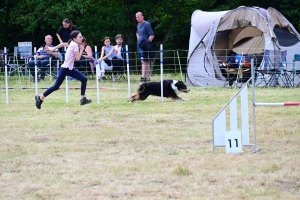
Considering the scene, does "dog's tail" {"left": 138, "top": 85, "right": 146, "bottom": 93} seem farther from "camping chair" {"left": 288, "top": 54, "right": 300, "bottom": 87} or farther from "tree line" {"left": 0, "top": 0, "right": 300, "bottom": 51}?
"tree line" {"left": 0, "top": 0, "right": 300, "bottom": 51}

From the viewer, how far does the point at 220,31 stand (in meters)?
18.9

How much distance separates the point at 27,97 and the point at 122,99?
2.26 m

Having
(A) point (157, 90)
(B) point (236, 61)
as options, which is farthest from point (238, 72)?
(A) point (157, 90)

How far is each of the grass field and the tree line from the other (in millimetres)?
15285

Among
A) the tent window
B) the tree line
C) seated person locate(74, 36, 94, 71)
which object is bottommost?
seated person locate(74, 36, 94, 71)

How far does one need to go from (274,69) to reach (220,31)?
2.49m

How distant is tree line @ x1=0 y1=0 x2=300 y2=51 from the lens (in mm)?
27469

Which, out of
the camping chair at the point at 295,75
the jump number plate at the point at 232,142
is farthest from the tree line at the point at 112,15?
the jump number plate at the point at 232,142

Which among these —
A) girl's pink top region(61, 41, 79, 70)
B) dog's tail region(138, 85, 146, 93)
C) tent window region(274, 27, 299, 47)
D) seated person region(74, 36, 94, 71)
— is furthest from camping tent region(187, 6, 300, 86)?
girl's pink top region(61, 41, 79, 70)

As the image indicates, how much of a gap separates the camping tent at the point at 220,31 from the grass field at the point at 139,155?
5.57 metres

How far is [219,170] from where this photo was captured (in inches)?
251

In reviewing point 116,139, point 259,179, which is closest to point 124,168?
point 259,179

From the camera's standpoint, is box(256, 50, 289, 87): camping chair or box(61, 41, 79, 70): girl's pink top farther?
box(256, 50, 289, 87): camping chair

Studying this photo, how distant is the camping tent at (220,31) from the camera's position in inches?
701
